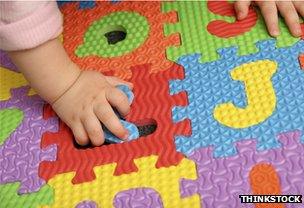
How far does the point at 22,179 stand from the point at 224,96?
0.31m

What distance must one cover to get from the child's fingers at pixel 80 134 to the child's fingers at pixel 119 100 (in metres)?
0.06

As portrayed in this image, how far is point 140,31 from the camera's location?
33.1 inches

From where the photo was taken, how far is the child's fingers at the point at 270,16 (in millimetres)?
764

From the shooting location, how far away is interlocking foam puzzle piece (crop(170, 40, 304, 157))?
25.6 inches

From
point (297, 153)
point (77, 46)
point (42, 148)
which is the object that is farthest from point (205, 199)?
point (77, 46)

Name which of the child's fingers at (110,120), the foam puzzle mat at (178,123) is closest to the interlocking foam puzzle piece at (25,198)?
the foam puzzle mat at (178,123)

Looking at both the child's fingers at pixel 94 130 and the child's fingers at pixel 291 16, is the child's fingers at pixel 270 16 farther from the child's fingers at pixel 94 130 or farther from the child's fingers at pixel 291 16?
the child's fingers at pixel 94 130

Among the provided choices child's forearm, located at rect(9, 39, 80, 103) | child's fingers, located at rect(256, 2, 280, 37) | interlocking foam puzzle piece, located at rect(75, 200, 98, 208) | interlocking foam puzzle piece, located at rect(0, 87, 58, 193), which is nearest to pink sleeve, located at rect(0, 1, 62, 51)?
child's forearm, located at rect(9, 39, 80, 103)

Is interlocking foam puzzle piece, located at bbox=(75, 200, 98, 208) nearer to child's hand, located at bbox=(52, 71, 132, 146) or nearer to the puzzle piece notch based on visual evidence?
child's hand, located at bbox=(52, 71, 132, 146)

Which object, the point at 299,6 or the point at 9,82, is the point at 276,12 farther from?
the point at 9,82

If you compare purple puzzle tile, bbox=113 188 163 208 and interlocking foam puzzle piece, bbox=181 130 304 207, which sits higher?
interlocking foam puzzle piece, bbox=181 130 304 207

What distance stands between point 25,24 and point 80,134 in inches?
6.7

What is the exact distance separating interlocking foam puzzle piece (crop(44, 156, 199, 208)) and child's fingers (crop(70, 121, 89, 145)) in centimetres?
5

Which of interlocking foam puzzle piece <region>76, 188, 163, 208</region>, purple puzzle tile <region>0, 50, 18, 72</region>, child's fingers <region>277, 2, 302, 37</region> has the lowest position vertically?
interlocking foam puzzle piece <region>76, 188, 163, 208</region>
